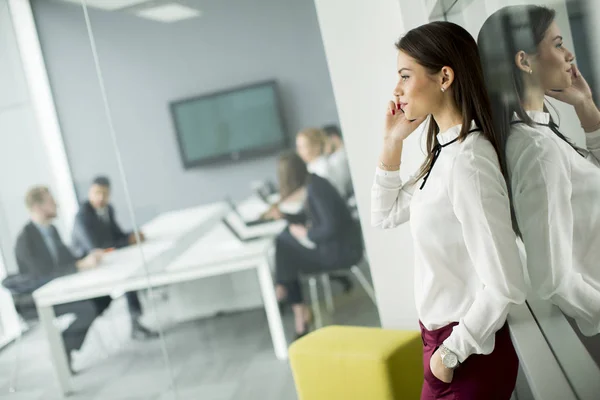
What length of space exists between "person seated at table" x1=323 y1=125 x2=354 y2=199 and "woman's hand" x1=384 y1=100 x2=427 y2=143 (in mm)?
1313

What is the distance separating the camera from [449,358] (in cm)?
158

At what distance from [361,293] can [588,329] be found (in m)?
2.31

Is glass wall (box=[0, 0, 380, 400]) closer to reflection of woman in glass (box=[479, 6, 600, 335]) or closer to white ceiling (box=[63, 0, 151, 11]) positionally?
white ceiling (box=[63, 0, 151, 11])

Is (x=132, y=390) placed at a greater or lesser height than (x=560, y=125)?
lesser

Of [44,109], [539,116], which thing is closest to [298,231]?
[44,109]

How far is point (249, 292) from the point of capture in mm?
3594

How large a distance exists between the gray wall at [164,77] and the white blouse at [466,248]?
1838mm

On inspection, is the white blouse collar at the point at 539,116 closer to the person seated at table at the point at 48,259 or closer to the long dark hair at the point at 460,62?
the long dark hair at the point at 460,62

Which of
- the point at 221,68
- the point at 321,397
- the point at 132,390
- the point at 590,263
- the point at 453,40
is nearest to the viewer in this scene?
the point at 590,263

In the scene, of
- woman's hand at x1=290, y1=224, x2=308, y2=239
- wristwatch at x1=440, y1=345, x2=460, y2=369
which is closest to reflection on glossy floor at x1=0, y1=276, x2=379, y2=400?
woman's hand at x1=290, y1=224, x2=308, y2=239

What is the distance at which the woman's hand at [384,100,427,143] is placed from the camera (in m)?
2.02

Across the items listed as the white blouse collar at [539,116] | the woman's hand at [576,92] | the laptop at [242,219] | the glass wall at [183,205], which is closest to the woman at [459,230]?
the white blouse collar at [539,116]

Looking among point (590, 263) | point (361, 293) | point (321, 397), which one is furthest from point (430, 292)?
point (361, 293)

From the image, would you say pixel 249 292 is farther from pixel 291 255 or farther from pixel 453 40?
pixel 453 40
